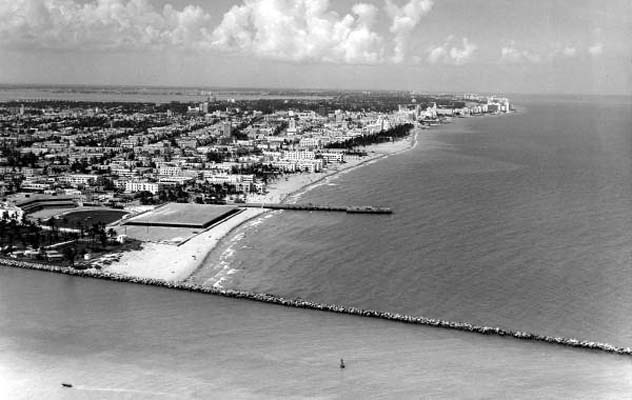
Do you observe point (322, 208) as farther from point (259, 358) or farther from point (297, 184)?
point (259, 358)

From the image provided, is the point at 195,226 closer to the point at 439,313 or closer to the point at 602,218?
the point at 439,313

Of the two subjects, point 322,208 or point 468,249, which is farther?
point 322,208

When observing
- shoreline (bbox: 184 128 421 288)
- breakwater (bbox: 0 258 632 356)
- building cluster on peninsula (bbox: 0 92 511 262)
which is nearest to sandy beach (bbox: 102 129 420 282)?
shoreline (bbox: 184 128 421 288)

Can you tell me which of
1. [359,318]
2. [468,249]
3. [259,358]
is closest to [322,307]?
[359,318]

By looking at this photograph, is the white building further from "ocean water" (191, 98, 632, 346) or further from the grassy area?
"ocean water" (191, 98, 632, 346)

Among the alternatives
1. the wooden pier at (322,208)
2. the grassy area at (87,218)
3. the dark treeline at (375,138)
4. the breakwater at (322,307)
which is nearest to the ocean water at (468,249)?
the breakwater at (322,307)

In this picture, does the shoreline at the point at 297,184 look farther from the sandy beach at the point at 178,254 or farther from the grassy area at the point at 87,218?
the grassy area at the point at 87,218
